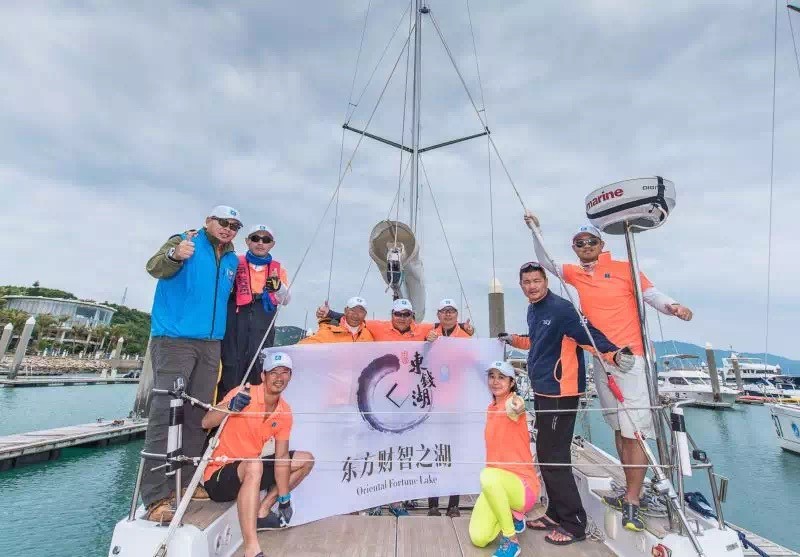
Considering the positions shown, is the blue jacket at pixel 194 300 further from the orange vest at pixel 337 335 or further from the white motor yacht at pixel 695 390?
the white motor yacht at pixel 695 390

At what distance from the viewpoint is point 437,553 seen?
2488 millimetres

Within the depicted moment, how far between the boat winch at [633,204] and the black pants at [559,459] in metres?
1.26

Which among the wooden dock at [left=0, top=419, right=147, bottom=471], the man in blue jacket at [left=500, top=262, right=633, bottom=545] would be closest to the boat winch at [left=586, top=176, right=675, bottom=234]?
the man in blue jacket at [left=500, top=262, right=633, bottom=545]

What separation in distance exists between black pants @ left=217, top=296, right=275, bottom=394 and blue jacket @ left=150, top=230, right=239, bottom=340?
0.46m

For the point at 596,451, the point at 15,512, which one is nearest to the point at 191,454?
the point at 596,451

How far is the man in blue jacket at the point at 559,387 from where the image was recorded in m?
2.75

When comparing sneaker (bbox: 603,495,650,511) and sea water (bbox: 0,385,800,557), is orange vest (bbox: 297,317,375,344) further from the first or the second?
sea water (bbox: 0,385,800,557)

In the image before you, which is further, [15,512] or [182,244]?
[15,512]

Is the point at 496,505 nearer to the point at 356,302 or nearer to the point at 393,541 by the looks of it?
the point at 393,541

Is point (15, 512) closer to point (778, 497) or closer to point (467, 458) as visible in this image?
point (467, 458)

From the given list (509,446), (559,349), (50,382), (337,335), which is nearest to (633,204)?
(559,349)

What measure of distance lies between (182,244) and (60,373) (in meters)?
66.8

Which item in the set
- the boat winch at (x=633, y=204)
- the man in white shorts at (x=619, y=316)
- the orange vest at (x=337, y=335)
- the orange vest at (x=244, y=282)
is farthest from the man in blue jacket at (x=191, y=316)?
the boat winch at (x=633, y=204)

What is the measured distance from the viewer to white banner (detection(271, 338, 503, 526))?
3232 millimetres
